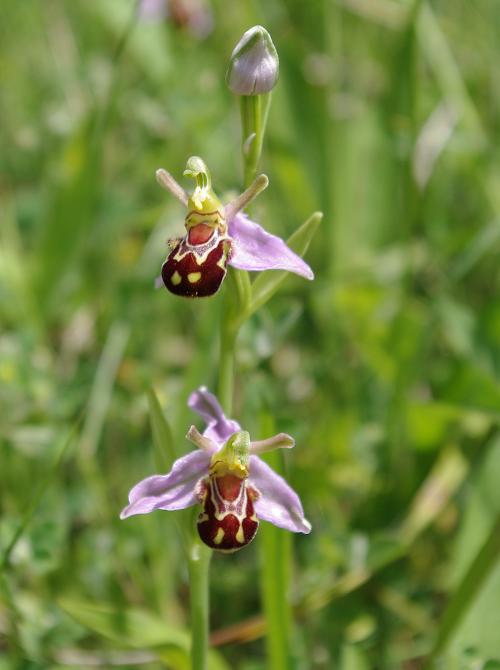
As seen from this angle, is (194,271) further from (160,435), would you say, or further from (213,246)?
(160,435)

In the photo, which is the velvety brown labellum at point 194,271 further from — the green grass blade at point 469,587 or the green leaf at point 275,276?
the green grass blade at point 469,587

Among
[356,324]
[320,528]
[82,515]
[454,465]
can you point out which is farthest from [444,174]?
[82,515]

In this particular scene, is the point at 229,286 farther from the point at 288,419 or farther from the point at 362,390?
the point at 362,390

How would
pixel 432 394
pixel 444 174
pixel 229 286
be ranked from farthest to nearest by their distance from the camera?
pixel 444 174, pixel 432 394, pixel 229 286

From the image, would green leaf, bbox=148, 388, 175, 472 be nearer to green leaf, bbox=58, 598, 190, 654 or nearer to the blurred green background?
the blurred green background

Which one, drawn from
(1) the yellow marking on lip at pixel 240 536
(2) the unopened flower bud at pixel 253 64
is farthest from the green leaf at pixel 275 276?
(1) the yellow marking on lip at pixel 240 536

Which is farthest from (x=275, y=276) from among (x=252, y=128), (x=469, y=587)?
(x=469, y=587)

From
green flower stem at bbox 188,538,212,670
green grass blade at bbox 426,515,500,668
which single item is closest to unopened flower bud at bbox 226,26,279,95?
green flower stem at bbox 188,538,212,670
